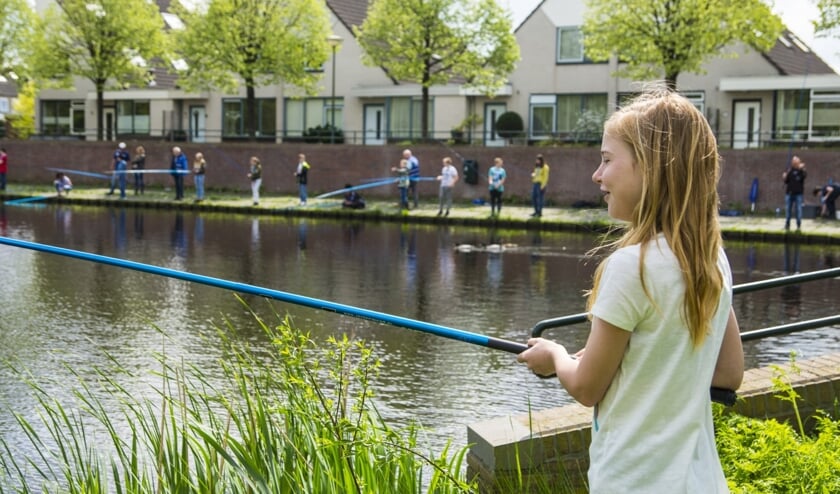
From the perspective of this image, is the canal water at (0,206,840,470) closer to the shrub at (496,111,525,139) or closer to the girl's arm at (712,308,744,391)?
the girl's arm at (712,308,744,391)

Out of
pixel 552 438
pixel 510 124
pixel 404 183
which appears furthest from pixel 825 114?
pixel 552 438

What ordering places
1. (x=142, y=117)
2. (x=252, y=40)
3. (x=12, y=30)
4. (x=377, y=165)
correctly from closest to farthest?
(x=377, y=165), (x=252, y=40), (x=12, y=30), (x=142, y=117)

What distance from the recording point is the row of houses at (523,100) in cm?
3956

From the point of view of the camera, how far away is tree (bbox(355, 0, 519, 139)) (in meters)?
39.7

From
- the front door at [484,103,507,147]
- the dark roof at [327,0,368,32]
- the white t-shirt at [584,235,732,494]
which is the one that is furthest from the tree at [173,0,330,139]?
the white t-shirt at [584,235,732,494]

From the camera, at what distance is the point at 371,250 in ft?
70.7

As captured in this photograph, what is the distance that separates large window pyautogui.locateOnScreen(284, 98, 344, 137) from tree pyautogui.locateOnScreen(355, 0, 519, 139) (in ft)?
28.9

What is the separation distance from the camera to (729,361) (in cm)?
295

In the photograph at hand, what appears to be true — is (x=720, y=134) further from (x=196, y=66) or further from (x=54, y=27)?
(x=54, y=27)

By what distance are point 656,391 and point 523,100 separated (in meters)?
43.0

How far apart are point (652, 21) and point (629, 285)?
32.9m

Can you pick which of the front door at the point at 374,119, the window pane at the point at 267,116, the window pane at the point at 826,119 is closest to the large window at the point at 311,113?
the window pane at the point at 267,116

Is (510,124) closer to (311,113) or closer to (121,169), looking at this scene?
(311,113)

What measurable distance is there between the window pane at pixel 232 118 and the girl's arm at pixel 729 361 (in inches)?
1988
